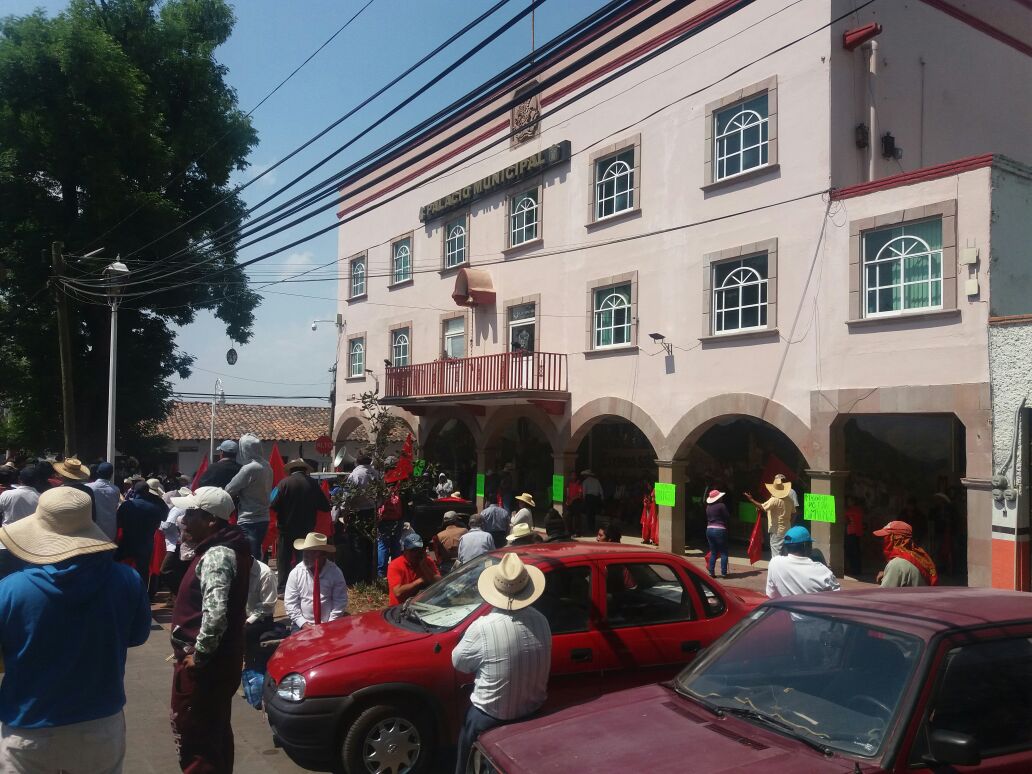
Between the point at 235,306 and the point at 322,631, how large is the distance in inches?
1041

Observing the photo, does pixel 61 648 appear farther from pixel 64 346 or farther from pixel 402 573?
pixel 64 346

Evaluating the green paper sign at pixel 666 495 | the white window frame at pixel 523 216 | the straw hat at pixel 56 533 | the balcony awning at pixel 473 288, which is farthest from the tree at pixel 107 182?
the straw hat at pixel 56 533

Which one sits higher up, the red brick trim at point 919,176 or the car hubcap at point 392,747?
the red brick trim at point 919,176

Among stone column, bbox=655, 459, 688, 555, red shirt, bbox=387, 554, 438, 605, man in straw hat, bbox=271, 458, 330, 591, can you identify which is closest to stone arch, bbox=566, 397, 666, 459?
stone column, bbox=655, 459, 688, 555

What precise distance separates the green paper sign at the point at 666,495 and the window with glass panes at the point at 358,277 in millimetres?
14025

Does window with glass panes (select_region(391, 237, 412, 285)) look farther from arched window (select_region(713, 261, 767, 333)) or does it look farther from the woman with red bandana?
the woman with red bandana

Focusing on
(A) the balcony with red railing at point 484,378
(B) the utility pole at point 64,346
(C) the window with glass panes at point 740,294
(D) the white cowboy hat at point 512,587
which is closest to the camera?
(D) the white cowboy hat at point 512,587

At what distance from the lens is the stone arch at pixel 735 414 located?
14180 millimetres

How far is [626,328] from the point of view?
17703 millimetres

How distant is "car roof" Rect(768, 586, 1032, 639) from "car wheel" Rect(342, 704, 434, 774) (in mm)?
2508

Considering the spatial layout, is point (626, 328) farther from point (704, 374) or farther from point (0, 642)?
point (0, 642)

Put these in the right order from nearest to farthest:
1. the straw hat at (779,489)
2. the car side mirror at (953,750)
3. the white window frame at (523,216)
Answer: the car side mirror at (953,750) < the straw hat at (779,489) < the white window frame at (523,216)

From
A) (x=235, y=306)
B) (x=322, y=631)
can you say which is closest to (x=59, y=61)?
(x=235, y=306)

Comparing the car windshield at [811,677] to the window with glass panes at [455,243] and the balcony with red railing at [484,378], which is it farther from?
the window with glass panes at [455,243]
